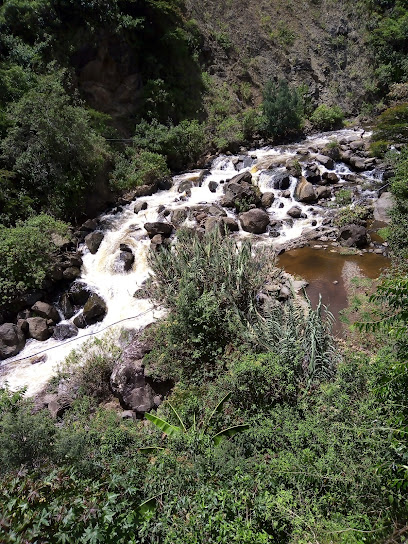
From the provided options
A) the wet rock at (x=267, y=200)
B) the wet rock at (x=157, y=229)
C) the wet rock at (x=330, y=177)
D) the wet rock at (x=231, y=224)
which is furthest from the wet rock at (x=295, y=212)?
the wet rock at (x=157, y=229)

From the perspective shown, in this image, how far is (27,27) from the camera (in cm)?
1727

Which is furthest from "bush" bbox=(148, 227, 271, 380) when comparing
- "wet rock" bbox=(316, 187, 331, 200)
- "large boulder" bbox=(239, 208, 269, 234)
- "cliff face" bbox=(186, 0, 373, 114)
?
"cliff face" bbox=(186, 0, 373, 114)

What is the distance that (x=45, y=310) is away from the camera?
10938 millimetres

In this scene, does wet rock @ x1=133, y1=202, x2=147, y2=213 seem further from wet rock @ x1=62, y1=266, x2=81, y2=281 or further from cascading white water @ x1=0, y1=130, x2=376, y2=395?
wet rock @ x1=62, y1=266, x2=81, y2=281

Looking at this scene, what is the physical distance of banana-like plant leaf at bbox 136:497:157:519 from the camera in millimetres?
3977

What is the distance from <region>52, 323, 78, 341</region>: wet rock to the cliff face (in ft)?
77.7

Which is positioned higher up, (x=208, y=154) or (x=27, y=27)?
(x=27, y=27)

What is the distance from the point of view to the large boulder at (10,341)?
32.8 feet

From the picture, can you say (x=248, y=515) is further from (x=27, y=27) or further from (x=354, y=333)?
(x=27, y=27)

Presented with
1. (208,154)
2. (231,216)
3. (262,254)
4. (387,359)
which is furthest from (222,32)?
(387,359)

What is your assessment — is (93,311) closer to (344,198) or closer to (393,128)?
(344,198)

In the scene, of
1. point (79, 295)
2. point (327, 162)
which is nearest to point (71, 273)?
point (79, 295)

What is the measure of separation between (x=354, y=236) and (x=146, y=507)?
11685 millimetres

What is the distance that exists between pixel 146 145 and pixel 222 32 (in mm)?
15687
